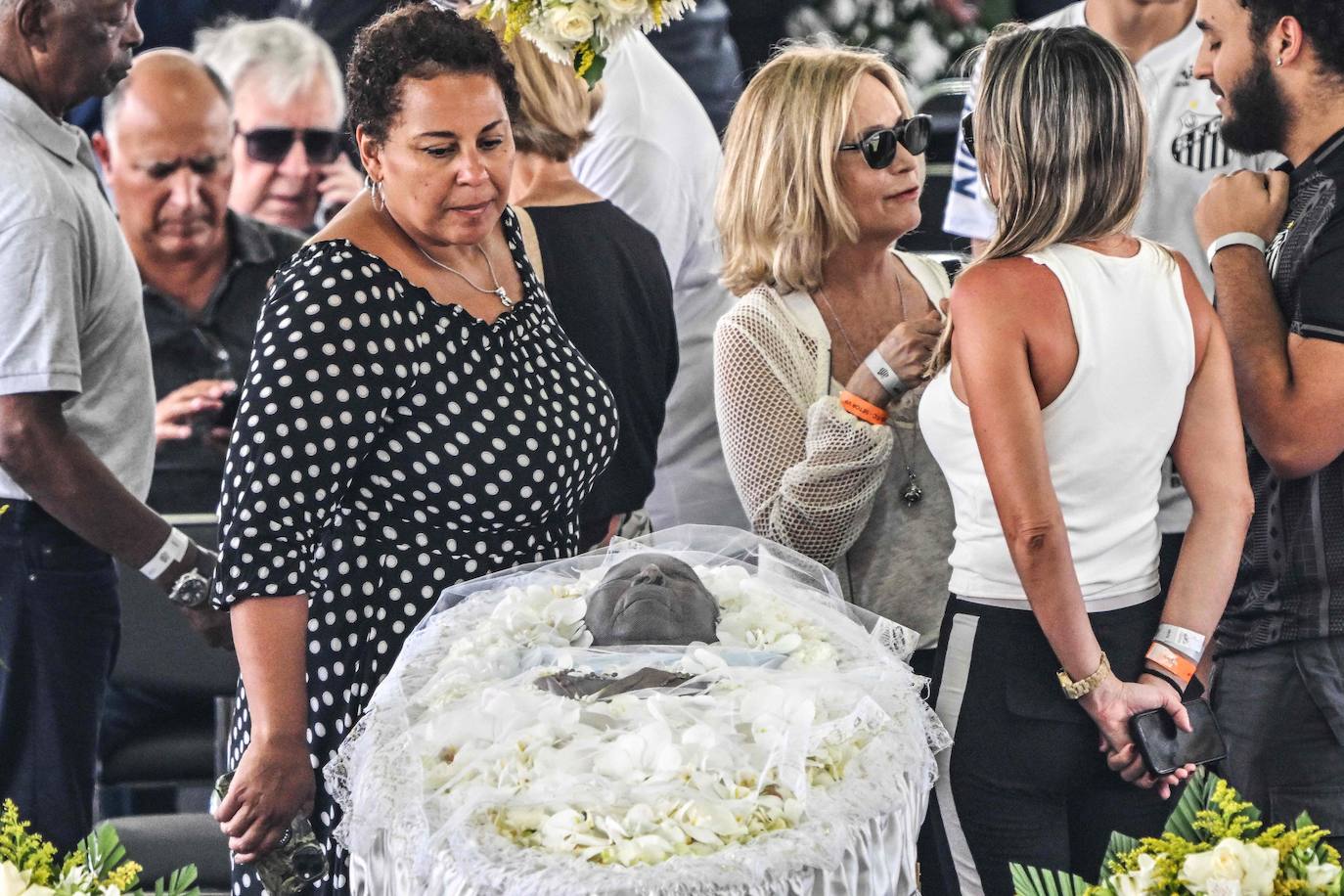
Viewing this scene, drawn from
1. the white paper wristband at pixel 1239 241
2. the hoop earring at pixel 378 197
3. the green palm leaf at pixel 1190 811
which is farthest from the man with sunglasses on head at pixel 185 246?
the green palm leaf at pixel 1190 811

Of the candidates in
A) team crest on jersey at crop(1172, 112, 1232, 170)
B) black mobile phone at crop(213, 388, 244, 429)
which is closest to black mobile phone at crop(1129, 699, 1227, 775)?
team crest on jersey at crop(1172, 112, 1232, 170)

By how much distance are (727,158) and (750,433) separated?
509 mm

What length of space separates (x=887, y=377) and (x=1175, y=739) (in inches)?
26.8

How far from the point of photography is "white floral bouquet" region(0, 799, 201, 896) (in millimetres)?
1411

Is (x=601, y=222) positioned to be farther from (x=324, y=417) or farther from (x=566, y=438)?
(x=324, y=417)

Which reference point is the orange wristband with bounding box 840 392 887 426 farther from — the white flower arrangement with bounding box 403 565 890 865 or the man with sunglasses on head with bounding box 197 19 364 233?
the man with sunglasses on head with bounding box 197 19 364 233

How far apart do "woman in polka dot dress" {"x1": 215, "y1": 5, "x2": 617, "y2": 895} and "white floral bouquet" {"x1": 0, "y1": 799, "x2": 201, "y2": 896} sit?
1.01ft

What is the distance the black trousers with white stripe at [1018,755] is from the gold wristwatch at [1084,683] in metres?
0.03

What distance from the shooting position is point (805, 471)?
2305 mm

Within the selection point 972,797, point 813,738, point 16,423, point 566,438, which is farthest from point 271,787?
point 16,423

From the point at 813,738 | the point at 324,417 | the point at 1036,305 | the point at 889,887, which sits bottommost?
the point at 889,887

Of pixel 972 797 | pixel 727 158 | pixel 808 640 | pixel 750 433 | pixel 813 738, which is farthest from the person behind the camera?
pixel 727 158

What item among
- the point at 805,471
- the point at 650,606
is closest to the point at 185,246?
the point at 805,471

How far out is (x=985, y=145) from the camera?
6.58ft
